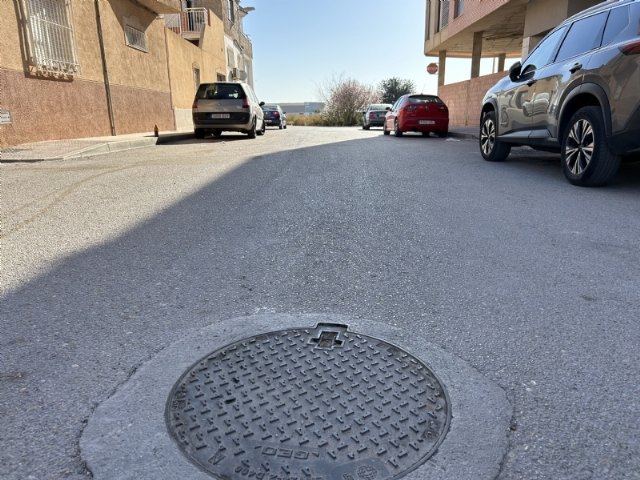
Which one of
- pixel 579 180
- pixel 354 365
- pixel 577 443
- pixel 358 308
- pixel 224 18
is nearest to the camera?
pixel 577 443

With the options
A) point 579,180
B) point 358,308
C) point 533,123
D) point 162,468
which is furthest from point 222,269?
point 533,123

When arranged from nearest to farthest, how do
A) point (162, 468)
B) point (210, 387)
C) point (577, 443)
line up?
point (162, 468) < point (577, 443) < point (210, 387)

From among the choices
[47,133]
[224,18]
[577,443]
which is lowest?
[577,443]

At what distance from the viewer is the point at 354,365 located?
204cm

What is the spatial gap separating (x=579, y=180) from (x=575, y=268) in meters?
3.14

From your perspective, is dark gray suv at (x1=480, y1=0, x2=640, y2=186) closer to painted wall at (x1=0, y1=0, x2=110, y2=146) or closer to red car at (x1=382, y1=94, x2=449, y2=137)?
red car at (x1=382, y1=94, x2=449, y2=137)

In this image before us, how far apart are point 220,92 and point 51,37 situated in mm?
4716

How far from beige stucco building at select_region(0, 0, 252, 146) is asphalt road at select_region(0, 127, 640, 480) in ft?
16.0

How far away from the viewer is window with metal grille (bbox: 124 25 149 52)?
14.9 meters

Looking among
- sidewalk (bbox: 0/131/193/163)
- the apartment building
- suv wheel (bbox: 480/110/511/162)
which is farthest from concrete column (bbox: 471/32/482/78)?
sidewalk (bbox: 0/131/193/163)

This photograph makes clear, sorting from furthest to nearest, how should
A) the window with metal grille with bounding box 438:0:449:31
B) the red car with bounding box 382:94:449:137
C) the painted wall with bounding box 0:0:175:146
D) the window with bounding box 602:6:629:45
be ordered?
the window with metal grille with bounding box 438:0:449:31 → the red car with bounding box 382:94:449:137 → the painted wall with bounding box 0:0:175:146 → the window with bounding box 602:6:629:45

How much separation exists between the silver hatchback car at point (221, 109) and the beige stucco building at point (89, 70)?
2254 millimetres

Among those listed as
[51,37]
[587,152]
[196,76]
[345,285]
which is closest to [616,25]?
[587,152]

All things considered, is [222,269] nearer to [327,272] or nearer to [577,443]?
[327,272]
